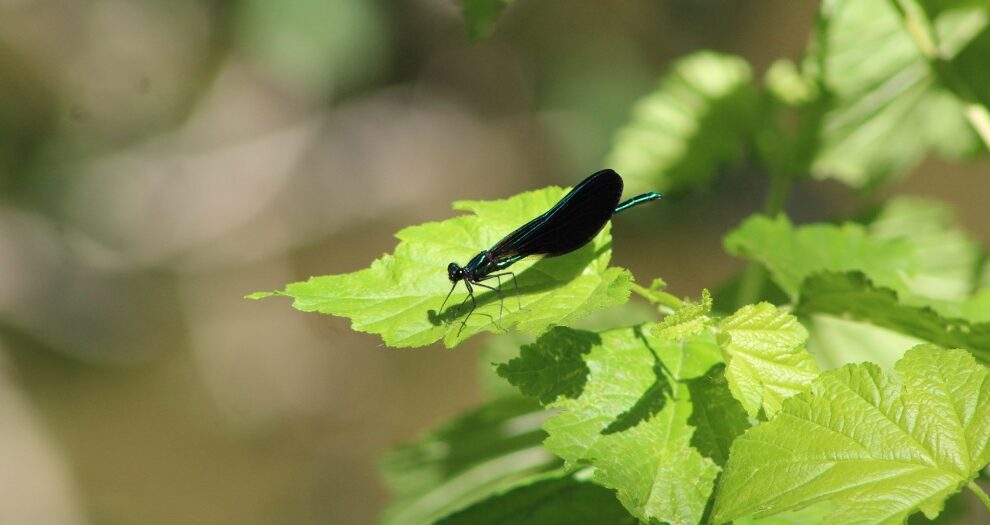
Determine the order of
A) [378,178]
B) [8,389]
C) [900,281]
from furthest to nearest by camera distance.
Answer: [378,178]
[8,389]
[900,281]

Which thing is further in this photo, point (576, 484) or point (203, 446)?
point (203, 446)

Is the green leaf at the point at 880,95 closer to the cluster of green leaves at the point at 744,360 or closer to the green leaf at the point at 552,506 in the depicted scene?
the cluster of green leaves at the point at 744,360

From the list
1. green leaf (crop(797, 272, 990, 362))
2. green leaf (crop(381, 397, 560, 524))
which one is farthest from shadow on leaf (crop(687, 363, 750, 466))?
green leaf (crop(381, 397, 560, 524))

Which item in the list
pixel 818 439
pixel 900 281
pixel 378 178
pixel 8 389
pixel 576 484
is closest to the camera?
pixel 818 439

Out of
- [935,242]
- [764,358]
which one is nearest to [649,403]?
[764,358]

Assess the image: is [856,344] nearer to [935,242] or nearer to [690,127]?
[935,242]

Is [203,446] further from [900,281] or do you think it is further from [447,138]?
[900,281]

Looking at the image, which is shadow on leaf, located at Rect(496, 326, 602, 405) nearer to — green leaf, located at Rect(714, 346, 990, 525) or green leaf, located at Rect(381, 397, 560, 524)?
green leaf, located at Rect(714, 346, 990, 525)

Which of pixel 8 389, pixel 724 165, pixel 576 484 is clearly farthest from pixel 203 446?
pixel 576 484
